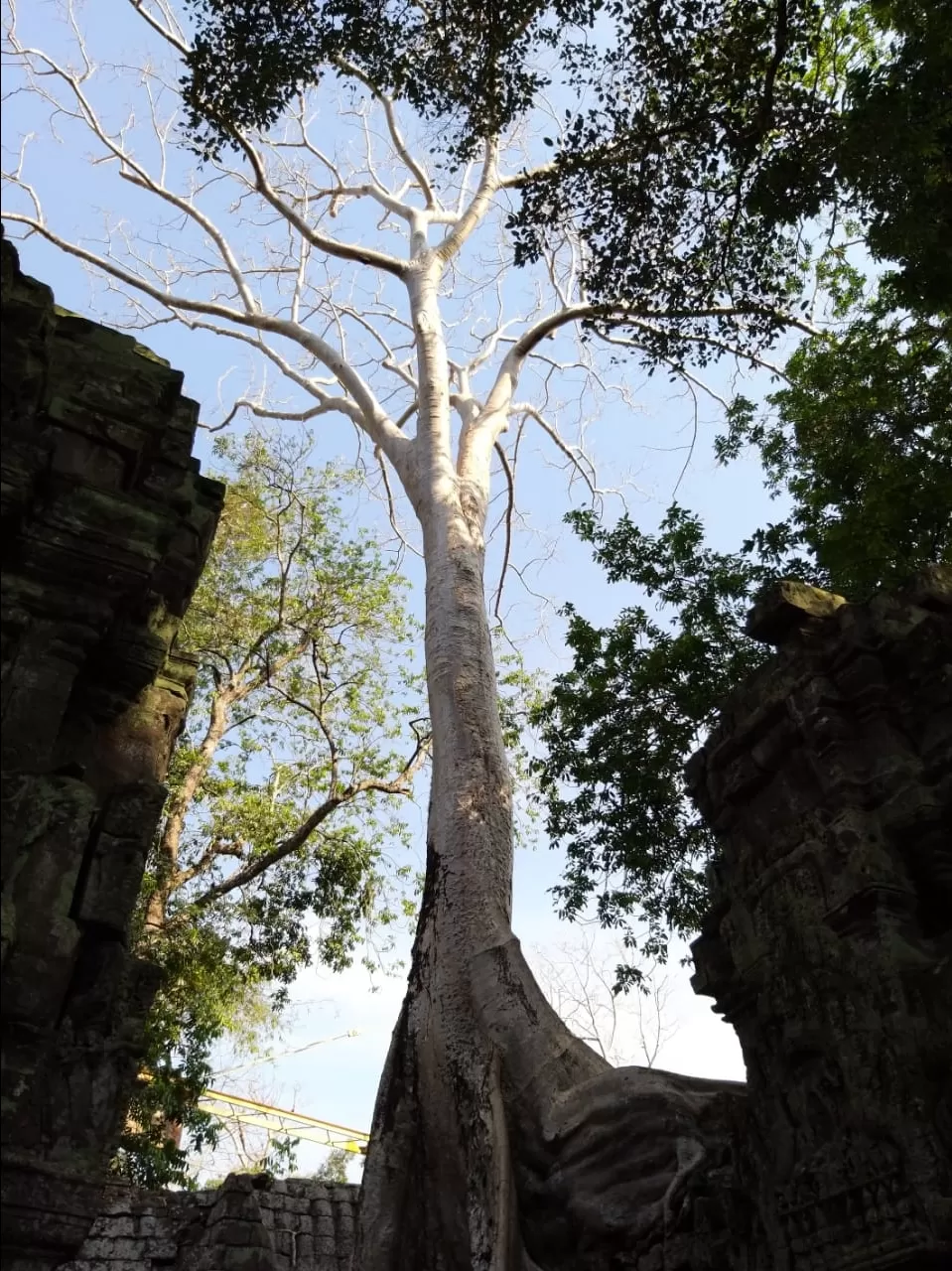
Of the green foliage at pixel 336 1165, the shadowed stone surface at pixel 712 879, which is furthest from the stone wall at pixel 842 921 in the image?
the green foliage at pixel 336 1165

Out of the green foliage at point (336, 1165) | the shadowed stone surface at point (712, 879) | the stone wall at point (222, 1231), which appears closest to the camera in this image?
the shadowed stone surface at point (712, 879)

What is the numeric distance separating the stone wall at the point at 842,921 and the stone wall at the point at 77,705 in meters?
1.67

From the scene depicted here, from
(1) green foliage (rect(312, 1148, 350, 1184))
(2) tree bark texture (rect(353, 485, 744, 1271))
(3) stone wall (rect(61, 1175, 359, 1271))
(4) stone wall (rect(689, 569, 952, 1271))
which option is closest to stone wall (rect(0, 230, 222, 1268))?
(4) stone wall (rect(689, 569, 952, 1271))

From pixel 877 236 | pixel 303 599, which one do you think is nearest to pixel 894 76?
pixel 877 236

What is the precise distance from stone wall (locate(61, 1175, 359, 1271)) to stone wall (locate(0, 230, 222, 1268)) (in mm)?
3446

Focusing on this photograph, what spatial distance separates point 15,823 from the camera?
2.30 metres

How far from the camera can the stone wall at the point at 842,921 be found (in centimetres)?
260

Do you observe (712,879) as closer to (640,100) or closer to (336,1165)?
(640,100)

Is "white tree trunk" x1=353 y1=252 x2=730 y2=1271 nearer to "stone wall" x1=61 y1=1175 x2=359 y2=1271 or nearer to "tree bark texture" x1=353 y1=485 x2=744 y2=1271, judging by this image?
"tree bark texture" x1=353 y1=485 x2=744 y2=1271

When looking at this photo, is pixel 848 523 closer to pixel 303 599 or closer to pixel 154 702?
pixel 154 702

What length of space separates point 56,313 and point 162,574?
732 millimetres

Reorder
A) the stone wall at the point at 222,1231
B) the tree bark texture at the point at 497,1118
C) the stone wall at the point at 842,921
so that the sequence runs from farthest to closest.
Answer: the stone wall at the point at 222,1231
the tree bark texture at the point at 497,1118
the stone wall at the point at 842,921

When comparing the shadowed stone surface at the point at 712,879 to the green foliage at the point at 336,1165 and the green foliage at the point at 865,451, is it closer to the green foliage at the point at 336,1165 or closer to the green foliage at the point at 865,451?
the green foliage at the point at 865,451

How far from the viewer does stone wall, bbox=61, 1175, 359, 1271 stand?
17.2 feet
